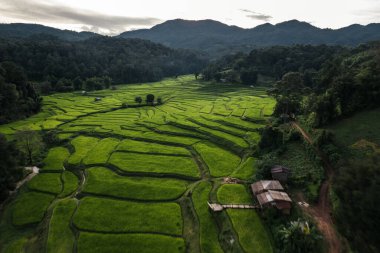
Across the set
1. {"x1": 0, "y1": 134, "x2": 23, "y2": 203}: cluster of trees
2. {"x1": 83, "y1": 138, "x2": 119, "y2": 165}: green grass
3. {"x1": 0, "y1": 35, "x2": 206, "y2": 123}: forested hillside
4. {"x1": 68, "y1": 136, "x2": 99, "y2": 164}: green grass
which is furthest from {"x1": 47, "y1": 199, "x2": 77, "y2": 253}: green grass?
{"x1": 0, "y1": 35, "x2": 206, "y2": 123}: forested hillside

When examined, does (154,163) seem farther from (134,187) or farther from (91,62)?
(91,62)

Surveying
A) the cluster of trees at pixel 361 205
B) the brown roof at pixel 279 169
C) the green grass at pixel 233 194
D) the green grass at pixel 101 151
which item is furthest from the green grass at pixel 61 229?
the cluster of trees at pixel 361 205

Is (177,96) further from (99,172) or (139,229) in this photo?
(139,229)

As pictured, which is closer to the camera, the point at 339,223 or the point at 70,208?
the point at 339,223

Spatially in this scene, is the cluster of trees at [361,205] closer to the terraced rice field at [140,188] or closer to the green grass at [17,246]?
the terraced rice field at [140,188]

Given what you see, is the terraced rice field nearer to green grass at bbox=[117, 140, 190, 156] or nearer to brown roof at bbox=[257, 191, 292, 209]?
green grass at bbox=[117, 140, 190, 156]

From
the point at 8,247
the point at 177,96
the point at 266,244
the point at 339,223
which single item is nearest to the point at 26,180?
the point at 8,247
